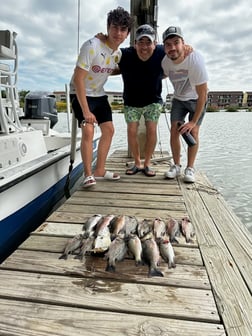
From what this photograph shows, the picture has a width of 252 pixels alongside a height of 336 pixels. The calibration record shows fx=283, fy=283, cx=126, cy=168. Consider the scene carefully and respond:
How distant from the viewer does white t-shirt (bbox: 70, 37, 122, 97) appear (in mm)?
2631

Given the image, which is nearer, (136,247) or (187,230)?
(136,247)

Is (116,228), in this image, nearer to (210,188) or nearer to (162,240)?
(162,240)

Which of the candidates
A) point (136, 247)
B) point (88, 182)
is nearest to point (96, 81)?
point (88, 182)

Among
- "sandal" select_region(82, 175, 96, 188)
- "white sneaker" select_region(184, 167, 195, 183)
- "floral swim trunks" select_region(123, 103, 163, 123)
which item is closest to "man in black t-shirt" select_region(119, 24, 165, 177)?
"floral swim trunks" select_region(123, 103, 163, 123)

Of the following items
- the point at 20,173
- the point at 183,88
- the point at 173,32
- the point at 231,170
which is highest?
the point at 173,32

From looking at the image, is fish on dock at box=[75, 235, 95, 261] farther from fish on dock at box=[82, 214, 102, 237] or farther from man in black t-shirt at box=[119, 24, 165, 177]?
man in black t-shirt at box=[119, 24, 165, 177]

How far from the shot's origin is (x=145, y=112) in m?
3.33

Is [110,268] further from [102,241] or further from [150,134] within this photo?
[150,134]

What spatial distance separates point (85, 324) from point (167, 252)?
A: 64cm

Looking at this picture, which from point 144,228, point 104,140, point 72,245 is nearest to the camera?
point 72,245

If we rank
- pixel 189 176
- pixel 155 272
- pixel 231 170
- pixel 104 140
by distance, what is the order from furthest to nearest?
pixel 231 170 → pixel 189 176 → pixel 104 140 → pixel 155 272

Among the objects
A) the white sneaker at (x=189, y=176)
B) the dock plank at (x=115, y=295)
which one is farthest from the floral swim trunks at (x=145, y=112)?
the dock plank at (x=115, y=295)

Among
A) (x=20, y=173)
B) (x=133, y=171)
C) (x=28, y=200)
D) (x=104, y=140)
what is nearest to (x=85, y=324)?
(x=20, y=173)

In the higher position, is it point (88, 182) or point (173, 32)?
point (173, 32)
